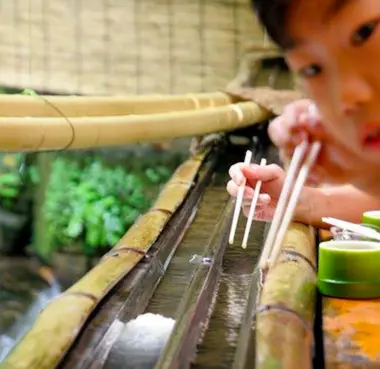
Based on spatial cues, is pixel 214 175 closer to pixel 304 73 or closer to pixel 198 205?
pixel 198 205

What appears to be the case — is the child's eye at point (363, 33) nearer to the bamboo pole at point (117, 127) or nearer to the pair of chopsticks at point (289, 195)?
the pair of chopsticks at point (289, 195)

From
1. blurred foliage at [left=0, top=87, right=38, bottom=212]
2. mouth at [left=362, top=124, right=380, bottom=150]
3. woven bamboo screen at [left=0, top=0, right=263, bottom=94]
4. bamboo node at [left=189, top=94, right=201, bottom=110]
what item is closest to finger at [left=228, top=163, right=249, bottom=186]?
mouth at [left=362, top=124, right=380, bottom=150]

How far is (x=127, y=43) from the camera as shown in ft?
14.6

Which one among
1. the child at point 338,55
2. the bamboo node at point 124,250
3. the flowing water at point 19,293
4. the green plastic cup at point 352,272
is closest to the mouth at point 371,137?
the child at point 338,55

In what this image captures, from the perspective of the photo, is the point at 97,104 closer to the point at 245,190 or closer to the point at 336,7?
the point at 245,190

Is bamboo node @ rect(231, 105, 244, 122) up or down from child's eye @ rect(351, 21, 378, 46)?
down

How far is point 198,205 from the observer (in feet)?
8.14

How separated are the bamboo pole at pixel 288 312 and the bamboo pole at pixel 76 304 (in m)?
0.31

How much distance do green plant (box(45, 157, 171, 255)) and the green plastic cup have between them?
9.03ft

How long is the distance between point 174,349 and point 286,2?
0.57 metres

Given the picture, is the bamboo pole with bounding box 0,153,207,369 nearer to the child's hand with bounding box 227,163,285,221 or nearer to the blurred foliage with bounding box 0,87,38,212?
the child's hand with bounding box 227,163,285,221

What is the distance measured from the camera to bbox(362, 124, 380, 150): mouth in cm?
89

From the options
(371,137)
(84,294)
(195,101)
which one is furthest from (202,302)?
(195,101)

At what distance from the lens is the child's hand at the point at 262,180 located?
158 cm
